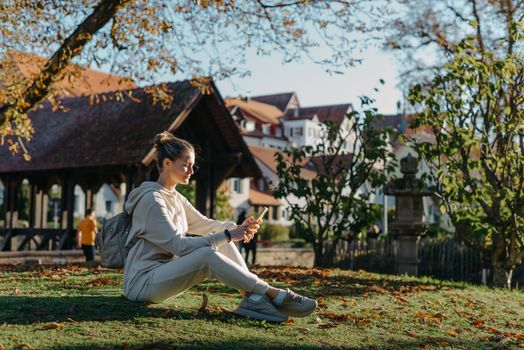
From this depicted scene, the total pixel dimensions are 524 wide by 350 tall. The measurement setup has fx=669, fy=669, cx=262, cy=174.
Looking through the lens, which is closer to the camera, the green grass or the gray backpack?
the green grass

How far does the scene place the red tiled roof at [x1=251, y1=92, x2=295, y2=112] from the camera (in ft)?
307

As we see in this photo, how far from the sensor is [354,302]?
800 centimetres

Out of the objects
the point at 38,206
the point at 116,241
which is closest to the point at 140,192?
the point at 116,241

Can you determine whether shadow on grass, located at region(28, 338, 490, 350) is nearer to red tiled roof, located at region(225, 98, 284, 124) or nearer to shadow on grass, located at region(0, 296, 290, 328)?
shadow on grass, located at region(0, 296, 290, 328)

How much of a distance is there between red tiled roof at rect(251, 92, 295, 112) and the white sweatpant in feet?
288

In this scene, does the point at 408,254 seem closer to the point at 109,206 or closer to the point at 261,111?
the point at 109,206

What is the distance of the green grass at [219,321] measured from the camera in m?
4.88

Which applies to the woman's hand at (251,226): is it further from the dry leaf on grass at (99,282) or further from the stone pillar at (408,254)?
the stone pillar at (408,254)

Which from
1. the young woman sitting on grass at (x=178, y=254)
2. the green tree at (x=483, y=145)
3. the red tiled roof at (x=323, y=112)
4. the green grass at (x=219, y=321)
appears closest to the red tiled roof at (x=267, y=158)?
the red tiled roof at (x=323, y=112)

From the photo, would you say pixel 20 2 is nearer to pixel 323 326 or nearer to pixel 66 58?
pixel 66 58

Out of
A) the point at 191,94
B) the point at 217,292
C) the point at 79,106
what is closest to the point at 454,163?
the point at 217,292

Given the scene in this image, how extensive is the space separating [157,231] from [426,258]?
1586cm

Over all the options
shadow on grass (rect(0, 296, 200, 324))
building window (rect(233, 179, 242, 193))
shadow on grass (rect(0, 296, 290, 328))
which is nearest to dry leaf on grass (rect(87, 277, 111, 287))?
shadow on grass (rect(0, 296, 200, 324))

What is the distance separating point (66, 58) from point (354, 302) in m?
7.87
